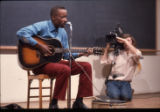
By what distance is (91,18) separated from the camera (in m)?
3.77

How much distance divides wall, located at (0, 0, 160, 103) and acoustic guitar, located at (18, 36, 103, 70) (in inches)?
33.5

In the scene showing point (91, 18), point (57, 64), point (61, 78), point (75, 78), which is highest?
point (91, 18)

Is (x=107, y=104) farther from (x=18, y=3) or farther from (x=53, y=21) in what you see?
(x=18, y=3)

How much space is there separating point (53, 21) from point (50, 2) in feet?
2.95

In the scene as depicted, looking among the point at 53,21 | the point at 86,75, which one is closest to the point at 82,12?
the point at 53,21

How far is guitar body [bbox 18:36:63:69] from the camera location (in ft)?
7.92

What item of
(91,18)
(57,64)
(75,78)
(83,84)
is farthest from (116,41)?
(57,64)

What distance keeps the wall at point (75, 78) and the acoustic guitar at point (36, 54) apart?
850 mm

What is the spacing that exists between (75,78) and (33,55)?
A: 1.35 m

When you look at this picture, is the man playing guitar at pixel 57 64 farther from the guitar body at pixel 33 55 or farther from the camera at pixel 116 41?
the camera at pixel 116 41

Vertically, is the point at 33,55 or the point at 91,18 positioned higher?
the point at 91,18

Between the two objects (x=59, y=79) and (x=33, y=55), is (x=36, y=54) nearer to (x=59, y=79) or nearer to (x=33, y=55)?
(x=33, y=55)

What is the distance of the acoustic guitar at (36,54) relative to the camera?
2.42 meters

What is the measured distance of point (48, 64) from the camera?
2.44 meters
